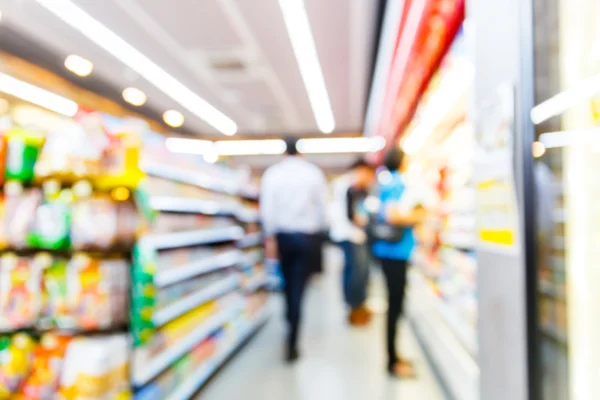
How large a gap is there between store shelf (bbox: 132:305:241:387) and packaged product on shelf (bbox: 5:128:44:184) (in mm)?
1100

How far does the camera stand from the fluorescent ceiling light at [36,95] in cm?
599

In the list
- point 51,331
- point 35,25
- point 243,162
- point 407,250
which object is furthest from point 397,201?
point 243,162

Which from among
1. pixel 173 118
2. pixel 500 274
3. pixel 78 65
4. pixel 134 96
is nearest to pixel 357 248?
pixel 500 274

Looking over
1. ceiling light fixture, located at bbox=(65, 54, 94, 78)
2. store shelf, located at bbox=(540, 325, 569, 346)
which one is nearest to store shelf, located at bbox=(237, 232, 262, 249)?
ceiling light fixture, located at bbox=(65, 54, 94, 78)

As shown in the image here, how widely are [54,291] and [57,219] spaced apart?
35 cm

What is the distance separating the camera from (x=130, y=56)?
227 inches

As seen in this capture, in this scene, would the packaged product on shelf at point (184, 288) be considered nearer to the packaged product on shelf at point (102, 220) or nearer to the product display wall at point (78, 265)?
the product display wall at point (78, 265)

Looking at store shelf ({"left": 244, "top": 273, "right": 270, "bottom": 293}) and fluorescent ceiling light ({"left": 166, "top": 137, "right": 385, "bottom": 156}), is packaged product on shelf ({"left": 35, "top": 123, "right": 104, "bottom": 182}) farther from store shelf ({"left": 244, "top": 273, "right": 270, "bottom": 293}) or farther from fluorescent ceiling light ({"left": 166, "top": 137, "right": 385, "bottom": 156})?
fluorescent ceiling light ({"left": 166, "top": 137, "right": 385, "bottom": 156})

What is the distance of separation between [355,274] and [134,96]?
5.14 metres

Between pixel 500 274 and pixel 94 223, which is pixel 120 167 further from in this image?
pixel 500 274

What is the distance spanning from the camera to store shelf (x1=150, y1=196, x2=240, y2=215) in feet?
8.93

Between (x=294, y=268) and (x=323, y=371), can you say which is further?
(x=294, y=268)

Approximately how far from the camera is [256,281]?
4961mm

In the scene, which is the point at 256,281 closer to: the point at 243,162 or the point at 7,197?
the point at 7,197
